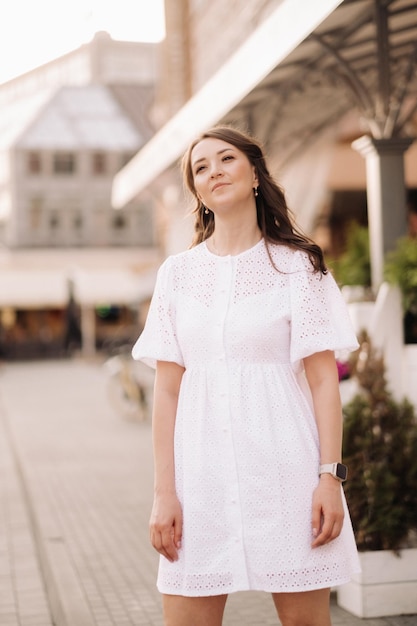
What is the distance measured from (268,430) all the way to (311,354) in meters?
0.22

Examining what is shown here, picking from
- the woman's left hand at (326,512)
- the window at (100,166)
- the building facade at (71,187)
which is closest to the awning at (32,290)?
the building facade at (71,187)

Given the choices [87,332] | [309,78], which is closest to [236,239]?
[309,78]

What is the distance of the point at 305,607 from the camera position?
246cm

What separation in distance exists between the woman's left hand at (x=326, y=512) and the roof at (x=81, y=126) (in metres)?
46.4

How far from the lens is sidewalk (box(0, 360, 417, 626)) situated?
4844 millimetres

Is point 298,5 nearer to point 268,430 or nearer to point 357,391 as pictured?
point 357,391

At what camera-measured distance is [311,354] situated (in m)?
2.50

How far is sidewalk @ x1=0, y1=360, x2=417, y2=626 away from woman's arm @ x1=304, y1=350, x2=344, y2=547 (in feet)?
6.46

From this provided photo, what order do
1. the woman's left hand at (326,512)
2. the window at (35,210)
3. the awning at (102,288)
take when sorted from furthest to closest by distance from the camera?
1. the window at (35,210)
2. the awning at (102,288)
3. the woman's left hand at (326,512)

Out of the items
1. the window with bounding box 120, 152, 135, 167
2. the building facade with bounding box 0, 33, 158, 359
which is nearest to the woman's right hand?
the building facade with bounding box 0, 33, 158, 359

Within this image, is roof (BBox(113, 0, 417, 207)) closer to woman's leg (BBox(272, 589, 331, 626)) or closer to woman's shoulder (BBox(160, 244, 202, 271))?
woman's shoulder (BBox(160, 244, 202, 271))

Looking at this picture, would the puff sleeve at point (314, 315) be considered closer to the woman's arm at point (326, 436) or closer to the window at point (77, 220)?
the woman's arm at point (326, 436)

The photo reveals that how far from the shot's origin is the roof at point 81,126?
47.8m

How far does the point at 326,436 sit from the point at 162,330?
52 centimetres
